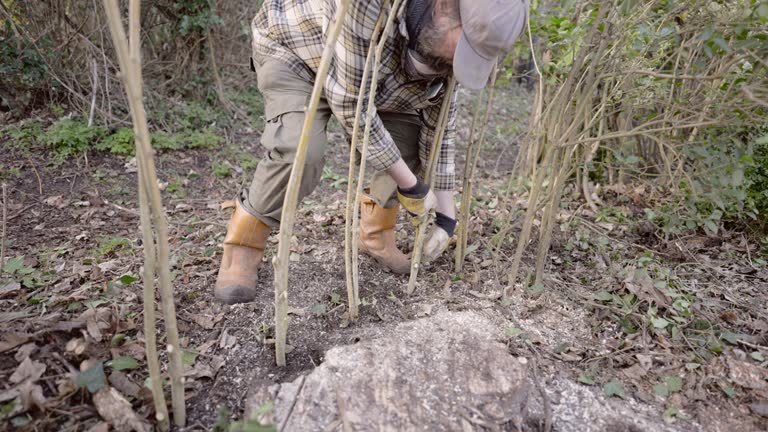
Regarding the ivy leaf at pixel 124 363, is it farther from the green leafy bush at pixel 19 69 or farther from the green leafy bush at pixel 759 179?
the green leafy bush at pixel 19 69

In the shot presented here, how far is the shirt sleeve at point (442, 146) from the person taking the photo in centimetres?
227

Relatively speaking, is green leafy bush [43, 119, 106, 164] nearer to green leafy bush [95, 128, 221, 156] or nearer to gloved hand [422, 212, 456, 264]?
green leafy bush [95, 128, 221, 156]

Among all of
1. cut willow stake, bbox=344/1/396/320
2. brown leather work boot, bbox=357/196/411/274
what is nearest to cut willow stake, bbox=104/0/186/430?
cut willow stake, bbox=344/1/396/320

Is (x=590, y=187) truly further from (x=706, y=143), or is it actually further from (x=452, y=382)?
(x=452, y=382)

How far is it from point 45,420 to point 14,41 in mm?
3859

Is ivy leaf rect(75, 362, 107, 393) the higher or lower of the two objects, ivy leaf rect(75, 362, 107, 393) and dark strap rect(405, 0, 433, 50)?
the lower

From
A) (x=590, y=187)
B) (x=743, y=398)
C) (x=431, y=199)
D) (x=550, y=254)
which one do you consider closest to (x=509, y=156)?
(x=590, y=187)

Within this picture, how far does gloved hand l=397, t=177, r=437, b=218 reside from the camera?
2.07 m

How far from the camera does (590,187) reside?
358cm

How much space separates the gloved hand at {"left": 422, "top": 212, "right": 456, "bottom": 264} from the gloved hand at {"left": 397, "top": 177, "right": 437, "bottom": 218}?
273mm

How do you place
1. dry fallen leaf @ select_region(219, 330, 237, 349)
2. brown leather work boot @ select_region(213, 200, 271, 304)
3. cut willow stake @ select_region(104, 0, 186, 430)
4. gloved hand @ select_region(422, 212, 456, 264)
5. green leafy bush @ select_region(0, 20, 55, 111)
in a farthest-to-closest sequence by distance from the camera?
green leafy bush @ select_region(0, 20, 55, 111), gloved hand @ select_region(422, 212, 456, 264), brown leather work boot @ select_region(213, 200, 271, 304), dry fallen leaf @ select_region(219, 330, 237, 349), cut willow stake @ select_region(104, 0, 186, 430)

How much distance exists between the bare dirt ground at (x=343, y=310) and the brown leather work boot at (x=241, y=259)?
62 mm

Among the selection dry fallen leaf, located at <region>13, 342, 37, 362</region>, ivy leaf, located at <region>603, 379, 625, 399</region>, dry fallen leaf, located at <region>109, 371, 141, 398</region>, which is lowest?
ivy leaf, located at <region>603, 379, 625, 399</region>

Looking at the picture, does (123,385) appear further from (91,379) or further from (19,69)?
(19,69)
